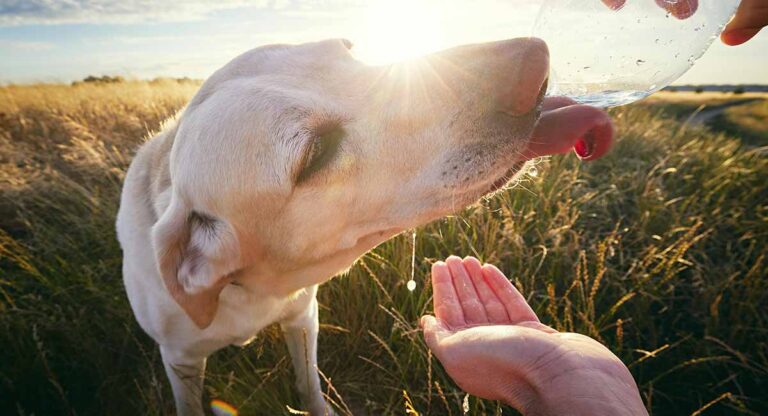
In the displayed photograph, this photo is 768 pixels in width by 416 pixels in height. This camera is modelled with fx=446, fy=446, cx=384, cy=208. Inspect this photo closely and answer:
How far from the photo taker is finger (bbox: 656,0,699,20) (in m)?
2.09

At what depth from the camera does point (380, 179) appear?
1.76 m

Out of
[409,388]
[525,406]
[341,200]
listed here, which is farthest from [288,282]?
[525,406]

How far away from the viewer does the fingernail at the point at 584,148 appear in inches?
66.4

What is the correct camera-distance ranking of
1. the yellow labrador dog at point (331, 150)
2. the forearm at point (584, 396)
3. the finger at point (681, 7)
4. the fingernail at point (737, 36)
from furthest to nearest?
the fingernail at point (737, 36)
the finger at point (681, 7)
the yellow labrador dog at point (331, 150)
the forearm at point (584, 396)

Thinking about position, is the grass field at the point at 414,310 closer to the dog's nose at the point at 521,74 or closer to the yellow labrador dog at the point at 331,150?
the yellow labrador dog at the point at 331,150

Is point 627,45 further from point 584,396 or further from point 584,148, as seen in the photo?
point 584,396

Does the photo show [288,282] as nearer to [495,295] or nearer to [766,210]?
[495,295]

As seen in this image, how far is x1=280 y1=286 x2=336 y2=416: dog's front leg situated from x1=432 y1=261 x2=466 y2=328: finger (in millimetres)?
693

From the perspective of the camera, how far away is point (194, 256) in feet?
6.22

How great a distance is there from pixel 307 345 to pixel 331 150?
120 cm

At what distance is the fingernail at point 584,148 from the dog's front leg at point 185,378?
2104 millimetres

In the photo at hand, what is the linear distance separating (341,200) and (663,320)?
249 centimetres

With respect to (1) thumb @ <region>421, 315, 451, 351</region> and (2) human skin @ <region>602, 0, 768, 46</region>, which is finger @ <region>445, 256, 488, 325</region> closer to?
(1) thumb @ <region>421, 315, 451, 351</region>

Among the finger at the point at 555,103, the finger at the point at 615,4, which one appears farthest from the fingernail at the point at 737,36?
the finger at the point at 555,103
